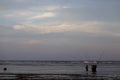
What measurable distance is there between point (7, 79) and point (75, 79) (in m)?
9.93

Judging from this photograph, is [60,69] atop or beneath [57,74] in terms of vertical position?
atop

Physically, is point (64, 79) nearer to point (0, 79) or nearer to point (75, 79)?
point (75, 79)

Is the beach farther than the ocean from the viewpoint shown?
No

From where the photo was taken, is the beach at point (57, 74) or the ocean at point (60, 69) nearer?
the beach at point (57, 74)

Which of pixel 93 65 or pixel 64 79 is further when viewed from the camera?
pixel 93 65

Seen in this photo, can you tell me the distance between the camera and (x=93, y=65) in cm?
6681

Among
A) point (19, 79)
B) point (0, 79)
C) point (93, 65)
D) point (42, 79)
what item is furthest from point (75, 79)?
point (93, 65)

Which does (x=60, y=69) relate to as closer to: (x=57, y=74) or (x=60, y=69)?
(x=60, y=69)

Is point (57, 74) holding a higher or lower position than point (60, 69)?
lower

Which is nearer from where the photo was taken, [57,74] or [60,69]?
[57,74]

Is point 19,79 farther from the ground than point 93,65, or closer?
closer

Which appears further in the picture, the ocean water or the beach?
the ocean water

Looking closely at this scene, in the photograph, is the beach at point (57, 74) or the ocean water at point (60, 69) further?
the ocean water at point (60, 69)

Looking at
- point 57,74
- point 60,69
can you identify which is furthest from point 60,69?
point 57,74
